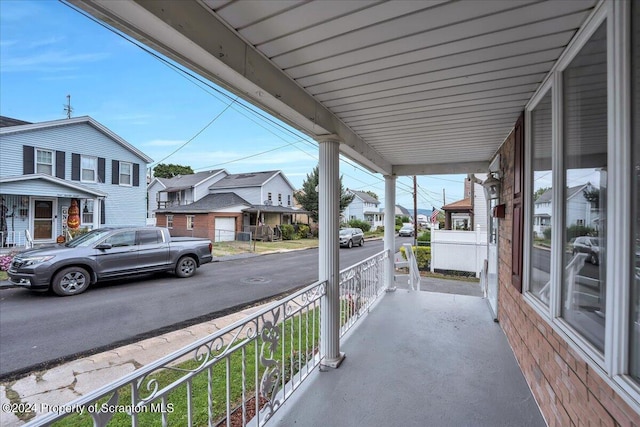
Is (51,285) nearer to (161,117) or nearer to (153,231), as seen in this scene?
(153,231)

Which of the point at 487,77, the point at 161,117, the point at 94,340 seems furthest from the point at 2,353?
the point at 161,117

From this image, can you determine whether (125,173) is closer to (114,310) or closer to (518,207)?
(114,310)

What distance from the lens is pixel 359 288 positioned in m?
3.97

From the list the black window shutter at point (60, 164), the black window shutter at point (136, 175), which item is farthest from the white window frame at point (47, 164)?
Result: the black window shutter at point (136, 175)

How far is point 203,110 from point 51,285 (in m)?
9.45

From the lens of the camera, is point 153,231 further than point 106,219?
No

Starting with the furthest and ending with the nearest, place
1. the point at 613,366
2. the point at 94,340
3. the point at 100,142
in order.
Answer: the point at 100,142, the point at 94,340, the point at 613,366

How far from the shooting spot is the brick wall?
3.84ft

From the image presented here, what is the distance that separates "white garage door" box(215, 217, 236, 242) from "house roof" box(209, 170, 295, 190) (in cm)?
429

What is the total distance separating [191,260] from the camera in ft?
25.8

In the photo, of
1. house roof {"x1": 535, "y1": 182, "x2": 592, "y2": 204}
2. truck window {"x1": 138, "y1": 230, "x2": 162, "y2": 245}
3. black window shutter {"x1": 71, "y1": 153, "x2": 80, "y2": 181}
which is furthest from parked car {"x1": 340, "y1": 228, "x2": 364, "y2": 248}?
house roof {"x1": 535, "y1": 182, "x2": 592, "y2": 204}

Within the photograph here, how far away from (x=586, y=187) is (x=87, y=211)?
52.1 feet

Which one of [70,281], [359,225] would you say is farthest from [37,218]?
[359,225]

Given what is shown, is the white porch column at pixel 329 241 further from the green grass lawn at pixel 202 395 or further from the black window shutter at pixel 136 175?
the black window shutter at pixel 136 175
